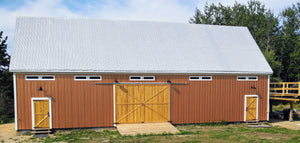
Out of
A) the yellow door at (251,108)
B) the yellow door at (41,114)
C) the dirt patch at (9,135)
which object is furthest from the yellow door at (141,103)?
the yellow door at (251,108)

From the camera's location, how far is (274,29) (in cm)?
3388

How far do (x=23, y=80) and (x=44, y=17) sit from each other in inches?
212

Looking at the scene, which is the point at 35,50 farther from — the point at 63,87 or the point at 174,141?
the point at 174,141

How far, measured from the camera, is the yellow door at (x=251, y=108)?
17531 mm

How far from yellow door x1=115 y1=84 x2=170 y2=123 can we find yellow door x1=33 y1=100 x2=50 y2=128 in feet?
12.4

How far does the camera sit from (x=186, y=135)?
554 inches

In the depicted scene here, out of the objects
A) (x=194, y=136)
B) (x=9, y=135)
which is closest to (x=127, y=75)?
(x=194, y=136)

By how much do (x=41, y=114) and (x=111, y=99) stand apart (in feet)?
12.6

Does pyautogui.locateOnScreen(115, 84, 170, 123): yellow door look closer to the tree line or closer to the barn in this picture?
the barn

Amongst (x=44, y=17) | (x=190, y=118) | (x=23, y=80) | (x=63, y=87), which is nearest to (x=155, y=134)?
(x=190, y=118)

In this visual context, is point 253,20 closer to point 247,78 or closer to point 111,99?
point 247,78

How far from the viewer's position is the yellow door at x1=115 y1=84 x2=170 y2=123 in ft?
51.3

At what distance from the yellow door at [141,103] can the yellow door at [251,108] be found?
17.8ft

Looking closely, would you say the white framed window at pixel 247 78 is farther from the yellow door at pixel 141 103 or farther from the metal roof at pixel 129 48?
the yellow door at pixel 141 103
